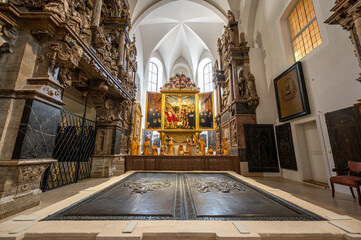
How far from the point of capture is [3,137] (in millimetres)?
2564

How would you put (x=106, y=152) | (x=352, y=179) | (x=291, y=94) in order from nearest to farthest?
1. (x=352, y=179)
2. (x=291, y=94)
3. (x=106, y=152)

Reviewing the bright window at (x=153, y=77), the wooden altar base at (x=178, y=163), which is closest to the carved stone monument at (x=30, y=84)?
the wooden altar base at (x=178, y=163)

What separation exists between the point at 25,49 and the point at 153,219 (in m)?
3.88

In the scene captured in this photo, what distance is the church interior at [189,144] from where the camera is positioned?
5.78 feet

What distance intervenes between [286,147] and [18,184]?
853cm

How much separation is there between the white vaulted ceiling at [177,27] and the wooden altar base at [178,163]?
9985mm

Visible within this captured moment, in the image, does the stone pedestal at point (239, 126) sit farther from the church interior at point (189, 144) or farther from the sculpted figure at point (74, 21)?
the sculpted figure at point (74, 21)

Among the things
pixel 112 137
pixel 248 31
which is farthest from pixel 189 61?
pixel 112 137

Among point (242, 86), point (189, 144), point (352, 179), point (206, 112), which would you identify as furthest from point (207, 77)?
point (352, 179)

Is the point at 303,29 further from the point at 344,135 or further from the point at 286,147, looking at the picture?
the point at 286,147

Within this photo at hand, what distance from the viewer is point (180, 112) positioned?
476 inches

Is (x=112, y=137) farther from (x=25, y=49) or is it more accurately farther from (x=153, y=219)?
(x=153, y=219)

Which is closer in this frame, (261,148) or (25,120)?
(25,120)

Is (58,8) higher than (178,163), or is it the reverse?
(58,8)
